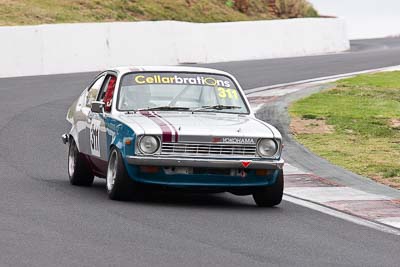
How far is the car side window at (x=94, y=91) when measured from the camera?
13772 millimetres

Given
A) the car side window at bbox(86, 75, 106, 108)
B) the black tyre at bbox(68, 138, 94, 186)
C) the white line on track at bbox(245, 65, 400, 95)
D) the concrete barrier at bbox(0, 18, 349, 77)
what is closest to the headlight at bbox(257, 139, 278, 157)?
the black tyre at bbox(68, 138, 94, 186)

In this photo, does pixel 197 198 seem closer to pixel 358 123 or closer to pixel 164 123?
pixel 164 123

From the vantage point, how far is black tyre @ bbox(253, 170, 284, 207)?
1223 cm

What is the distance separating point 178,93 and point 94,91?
4.26ft

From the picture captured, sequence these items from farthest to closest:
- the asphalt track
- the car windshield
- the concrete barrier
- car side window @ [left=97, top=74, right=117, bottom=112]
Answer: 1. the concrete barrier
2. car side window @ [left=97, top=74, right=117, bottom=112]
3. the car windshield
4. the asphalt track

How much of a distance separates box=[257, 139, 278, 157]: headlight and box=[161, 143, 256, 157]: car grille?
19 centimetres

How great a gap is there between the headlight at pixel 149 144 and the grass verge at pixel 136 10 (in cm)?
2594

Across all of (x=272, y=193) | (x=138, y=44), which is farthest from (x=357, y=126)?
(x=138, y=44)

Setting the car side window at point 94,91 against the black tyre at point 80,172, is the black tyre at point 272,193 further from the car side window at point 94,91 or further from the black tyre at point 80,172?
the car side window at point 94,91

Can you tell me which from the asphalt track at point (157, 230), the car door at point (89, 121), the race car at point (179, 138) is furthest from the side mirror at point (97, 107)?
the asphalt track at point (157, 230)

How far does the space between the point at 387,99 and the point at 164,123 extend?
15124 mm

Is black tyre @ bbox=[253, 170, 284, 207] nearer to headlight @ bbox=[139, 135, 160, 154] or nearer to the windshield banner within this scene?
headlight @ bbox=[139, 135, 160, 154]

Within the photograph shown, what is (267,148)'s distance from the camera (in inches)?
477

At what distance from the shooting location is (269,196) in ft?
40.2
